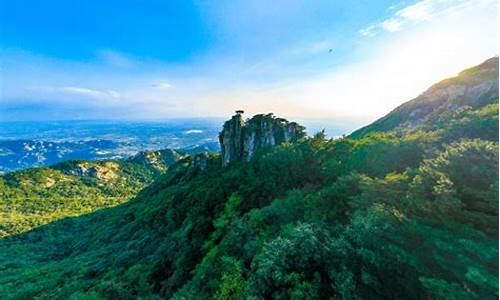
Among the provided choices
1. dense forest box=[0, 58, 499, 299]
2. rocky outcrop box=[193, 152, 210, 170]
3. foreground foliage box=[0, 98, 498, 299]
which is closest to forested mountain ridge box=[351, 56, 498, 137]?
dense forest box=[0, 58, 499, 299]

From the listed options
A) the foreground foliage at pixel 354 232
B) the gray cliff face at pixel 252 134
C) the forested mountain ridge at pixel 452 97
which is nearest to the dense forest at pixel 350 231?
the foreground foliage at pixel 354 232

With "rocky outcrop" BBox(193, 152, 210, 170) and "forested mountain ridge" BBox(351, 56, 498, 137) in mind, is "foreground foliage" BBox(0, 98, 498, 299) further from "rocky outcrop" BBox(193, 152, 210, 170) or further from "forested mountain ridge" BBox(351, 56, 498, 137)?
"rocky outcrop" BBox(193, 152, 210, 170)

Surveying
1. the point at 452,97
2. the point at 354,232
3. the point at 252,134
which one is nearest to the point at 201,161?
the point at 252,134

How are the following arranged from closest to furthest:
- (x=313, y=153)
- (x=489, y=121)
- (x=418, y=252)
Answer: (x=418, y=252), (x=489, y=121), (x=313, y=153)

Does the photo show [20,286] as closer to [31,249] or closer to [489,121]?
[31,249]

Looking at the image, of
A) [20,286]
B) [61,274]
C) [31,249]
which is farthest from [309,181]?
[31,249]

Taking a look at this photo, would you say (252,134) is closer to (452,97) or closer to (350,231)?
(452,97)

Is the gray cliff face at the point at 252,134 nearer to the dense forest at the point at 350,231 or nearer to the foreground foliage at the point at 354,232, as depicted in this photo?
the dense forest at the point at 350,231

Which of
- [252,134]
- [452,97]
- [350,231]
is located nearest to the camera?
[350,231]
